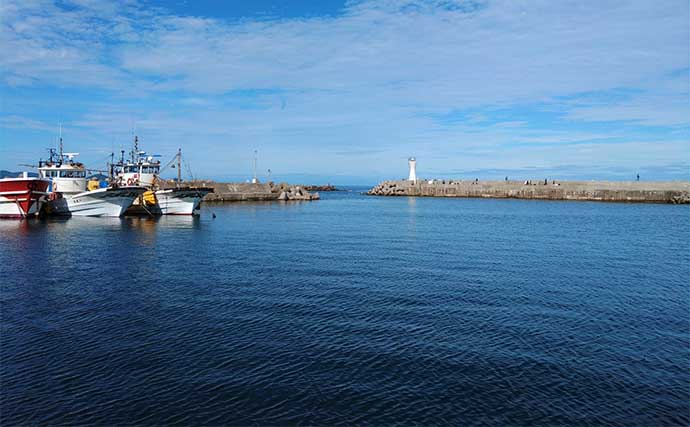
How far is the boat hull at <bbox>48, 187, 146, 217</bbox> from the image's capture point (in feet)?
171

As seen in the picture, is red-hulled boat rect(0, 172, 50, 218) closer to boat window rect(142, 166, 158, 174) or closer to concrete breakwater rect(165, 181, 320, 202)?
boat window rect(142, 166, 158, 174)

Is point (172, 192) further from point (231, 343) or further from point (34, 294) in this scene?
point (231, 343)

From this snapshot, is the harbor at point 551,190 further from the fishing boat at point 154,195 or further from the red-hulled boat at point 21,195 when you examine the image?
the red-hulled boat at point 21,195

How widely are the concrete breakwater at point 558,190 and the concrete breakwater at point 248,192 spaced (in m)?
30.0

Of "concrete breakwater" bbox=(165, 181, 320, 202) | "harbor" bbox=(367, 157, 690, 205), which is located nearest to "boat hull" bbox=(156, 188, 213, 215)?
"concrete breakwater" bbox=(165, 181, 320, 202)

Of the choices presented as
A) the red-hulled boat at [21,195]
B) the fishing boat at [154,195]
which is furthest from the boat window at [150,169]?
the red-hulled boat at [21,195]

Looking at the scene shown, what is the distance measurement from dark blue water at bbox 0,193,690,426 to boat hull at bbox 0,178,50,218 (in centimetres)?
2439

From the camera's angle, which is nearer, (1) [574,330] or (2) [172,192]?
(1) [574,330]

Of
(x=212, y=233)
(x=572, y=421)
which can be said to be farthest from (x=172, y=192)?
(x=572, y=421)

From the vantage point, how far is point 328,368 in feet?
38.7

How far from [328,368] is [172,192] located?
4965cm

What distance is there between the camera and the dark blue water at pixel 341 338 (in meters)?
10.0

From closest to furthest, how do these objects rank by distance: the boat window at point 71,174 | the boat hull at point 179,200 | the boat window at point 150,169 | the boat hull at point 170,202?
the boat hull at point 170,202 → the boat hull at point 179,200 → the boat window at point 71,174 → the boat window at point 150,169

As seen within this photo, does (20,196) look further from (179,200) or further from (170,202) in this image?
(179,200)
